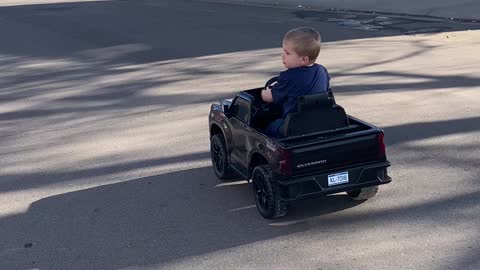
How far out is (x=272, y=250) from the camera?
521 cm

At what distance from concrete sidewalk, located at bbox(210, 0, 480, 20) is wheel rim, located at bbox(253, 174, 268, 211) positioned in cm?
1306

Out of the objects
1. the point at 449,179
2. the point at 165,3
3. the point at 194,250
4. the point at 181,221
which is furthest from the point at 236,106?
the point at 165,3

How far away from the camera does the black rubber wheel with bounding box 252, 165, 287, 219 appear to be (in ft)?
18.2

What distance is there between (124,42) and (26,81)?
4.55m

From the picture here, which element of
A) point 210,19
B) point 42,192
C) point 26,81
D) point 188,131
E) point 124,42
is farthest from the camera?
point 210,19

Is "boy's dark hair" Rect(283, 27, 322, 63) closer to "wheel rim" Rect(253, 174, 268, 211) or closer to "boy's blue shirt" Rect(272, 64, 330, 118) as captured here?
"boy's blue shirt" Rect(272, 64, 330, 118)

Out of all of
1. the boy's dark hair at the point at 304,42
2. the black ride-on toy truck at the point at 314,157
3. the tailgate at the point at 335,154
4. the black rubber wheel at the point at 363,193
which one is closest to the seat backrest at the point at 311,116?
the black ride-on toy truck at the point at 314,157

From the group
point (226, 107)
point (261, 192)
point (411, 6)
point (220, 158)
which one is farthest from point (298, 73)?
point (411, 6)

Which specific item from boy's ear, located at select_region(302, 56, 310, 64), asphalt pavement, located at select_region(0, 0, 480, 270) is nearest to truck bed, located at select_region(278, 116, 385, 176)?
asphalt pavement, located at select_region(0, 0, 480, 270)

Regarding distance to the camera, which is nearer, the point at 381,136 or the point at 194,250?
the point at 194,250

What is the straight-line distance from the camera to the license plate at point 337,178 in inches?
219

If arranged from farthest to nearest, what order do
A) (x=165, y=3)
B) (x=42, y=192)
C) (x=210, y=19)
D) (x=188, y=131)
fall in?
(x=165, y=3) < (x=210, y=19) < (x=188, y=131) < (x=42, y=192)

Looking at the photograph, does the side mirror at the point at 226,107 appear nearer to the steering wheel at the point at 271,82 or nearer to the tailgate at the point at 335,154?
the steering wheel at the point at 271,82

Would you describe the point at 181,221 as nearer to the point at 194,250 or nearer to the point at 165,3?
the point at 194,250
